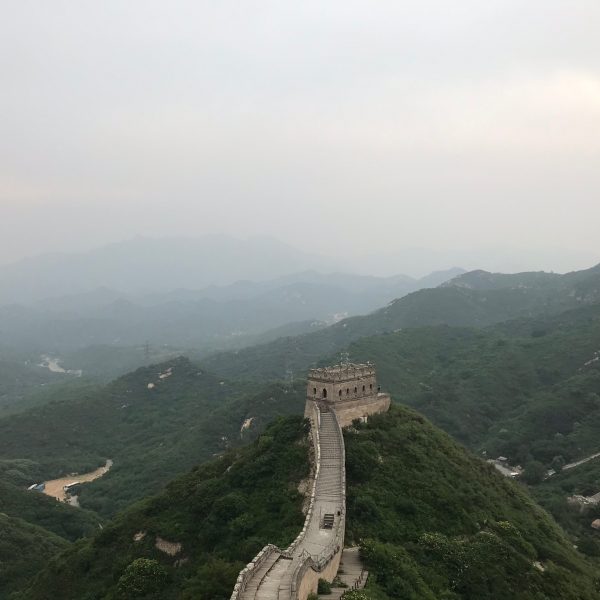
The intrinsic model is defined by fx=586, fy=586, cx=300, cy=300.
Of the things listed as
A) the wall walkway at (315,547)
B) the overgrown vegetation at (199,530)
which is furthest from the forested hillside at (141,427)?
the wall walkway at (315,547)

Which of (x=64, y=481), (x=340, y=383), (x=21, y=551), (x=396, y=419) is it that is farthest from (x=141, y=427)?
(x=340, y=383)

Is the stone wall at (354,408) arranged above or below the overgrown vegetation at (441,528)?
above

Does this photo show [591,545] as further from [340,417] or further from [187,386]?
[187,386]

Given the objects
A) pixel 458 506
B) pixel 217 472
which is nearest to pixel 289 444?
pixel 217 472

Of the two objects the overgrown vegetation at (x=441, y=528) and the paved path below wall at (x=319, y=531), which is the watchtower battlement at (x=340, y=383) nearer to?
the paved path below wall at (x=319, y=531)

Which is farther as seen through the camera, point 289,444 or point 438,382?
point 438,382

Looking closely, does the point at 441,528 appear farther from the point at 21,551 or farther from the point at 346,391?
the point at 21,551
